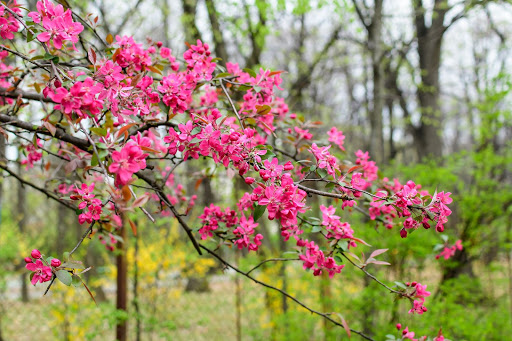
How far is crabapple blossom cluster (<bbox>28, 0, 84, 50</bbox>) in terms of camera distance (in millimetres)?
1039

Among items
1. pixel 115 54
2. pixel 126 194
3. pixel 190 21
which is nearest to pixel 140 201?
pixel 126 194

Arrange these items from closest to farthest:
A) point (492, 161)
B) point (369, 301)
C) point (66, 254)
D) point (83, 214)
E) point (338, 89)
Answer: point (66, 254), point (83, 214), point (369, 301), point (492, 161), point (338, 89)

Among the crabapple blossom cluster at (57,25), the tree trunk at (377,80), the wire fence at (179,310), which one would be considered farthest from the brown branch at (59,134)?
the tree trunk at (377,80)

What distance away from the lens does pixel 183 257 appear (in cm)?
392

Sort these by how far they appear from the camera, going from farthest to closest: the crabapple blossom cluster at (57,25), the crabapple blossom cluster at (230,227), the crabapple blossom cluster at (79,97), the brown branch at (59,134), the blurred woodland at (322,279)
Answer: the blurred woodland at (322,279) → the crabapple blossom cluster at (230,227) → the brown branch at (59,134) → the crabapple blossom cluster at (57,25) → the crabapple blossom cluster at (79,97)

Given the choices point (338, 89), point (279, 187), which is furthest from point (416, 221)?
point (338, 89)

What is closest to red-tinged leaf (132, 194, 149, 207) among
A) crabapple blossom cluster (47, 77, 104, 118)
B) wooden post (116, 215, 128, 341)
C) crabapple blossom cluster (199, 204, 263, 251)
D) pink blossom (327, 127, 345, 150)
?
crabapple blossom cluster (47, 77, 104, 118)

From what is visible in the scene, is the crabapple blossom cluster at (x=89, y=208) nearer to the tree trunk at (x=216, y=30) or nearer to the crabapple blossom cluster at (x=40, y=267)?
the crabapple blossom cluster at (x=40, y=267)

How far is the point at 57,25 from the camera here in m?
1.04

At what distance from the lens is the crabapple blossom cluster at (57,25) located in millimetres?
1039

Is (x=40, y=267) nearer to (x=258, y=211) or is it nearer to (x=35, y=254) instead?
(x=35, y=254)

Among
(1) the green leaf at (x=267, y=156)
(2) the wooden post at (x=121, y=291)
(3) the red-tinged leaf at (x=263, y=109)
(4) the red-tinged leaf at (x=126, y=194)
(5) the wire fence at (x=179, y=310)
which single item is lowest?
(5) the wire fence at (x=179, y=310)

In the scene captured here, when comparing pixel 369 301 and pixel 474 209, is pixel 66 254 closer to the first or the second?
pixel 369 301

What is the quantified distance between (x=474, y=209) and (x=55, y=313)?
3.67 metres
